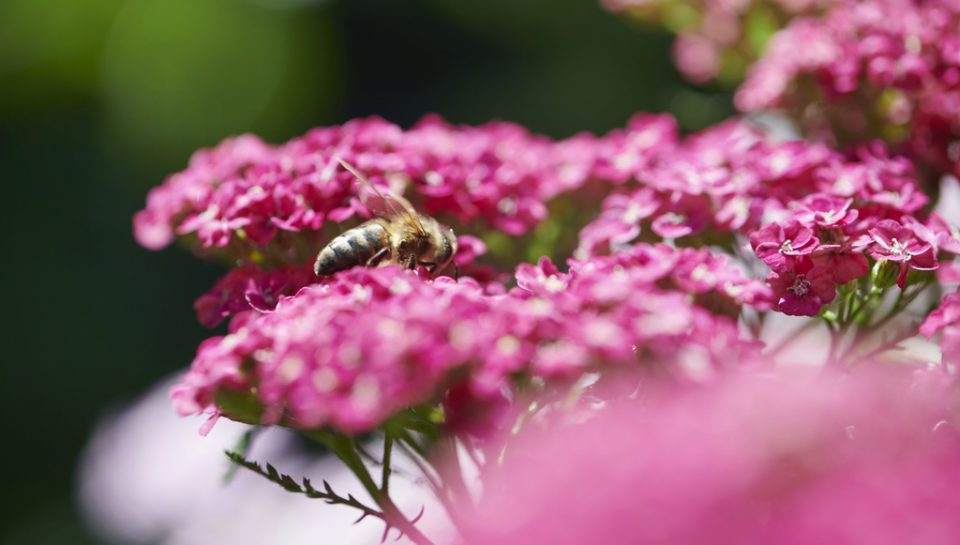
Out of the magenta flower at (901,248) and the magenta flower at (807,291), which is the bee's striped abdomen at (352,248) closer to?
the magenta flower at (807,291)

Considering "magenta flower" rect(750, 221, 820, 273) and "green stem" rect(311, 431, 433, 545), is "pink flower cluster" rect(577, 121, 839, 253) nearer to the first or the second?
"magenta flower" rect(750, 221, 820, 273)

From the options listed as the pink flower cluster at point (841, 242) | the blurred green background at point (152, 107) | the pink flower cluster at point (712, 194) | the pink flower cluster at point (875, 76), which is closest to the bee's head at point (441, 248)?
the pink flower cluster at point (712, 194)

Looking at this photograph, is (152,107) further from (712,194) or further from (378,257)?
(712,194)

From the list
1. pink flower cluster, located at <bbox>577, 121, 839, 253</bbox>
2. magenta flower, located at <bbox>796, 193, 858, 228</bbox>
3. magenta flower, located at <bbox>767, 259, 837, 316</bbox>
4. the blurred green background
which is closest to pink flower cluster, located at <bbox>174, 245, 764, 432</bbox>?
magenta flower, located at <bbox>767, 259, 837, 316</bbox>

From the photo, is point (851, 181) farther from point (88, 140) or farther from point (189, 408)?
point (88, 140)

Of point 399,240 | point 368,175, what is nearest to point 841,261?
point 399,240

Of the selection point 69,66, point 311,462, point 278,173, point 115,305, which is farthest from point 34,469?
point 278,173
